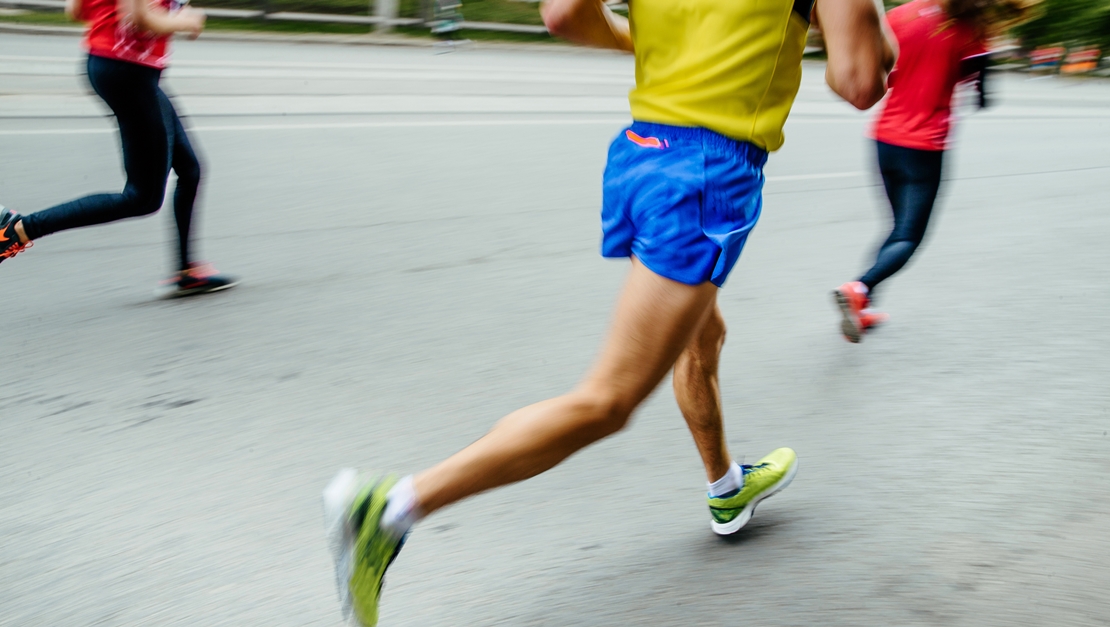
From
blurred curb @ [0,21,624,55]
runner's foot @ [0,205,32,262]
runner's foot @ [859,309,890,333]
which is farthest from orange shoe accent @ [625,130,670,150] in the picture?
blurred curb @ [0,21,624,55]

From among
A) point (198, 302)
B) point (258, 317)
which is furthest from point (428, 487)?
point (198, 302)

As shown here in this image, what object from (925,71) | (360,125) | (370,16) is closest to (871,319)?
(925,71)

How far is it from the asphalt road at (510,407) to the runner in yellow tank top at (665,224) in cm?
48

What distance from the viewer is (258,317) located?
4398 mm

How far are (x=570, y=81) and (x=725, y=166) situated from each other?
12.2 m

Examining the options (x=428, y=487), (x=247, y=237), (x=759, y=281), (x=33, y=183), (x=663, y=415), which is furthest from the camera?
(x=33, y=183)

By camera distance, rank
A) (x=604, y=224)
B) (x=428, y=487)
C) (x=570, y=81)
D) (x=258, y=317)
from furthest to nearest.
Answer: (x=570, y=81) < (x=258, y=317) < (x=604, y=224) < (x=428, y=487)

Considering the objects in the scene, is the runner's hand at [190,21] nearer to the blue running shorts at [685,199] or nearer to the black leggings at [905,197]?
the blue running shorts at [685,199]

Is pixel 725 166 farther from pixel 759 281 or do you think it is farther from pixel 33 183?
pixel 33 183

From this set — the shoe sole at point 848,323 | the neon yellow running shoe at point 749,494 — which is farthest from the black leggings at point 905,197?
the neon yellow running shoe at point 749,494

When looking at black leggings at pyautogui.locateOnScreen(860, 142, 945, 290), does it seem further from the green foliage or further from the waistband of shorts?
the waistband of shorts

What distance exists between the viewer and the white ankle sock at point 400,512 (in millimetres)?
1966

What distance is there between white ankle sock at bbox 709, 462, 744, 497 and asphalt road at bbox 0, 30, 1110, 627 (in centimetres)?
15

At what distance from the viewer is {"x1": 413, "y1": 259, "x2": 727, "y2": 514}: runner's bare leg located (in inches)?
77.5
